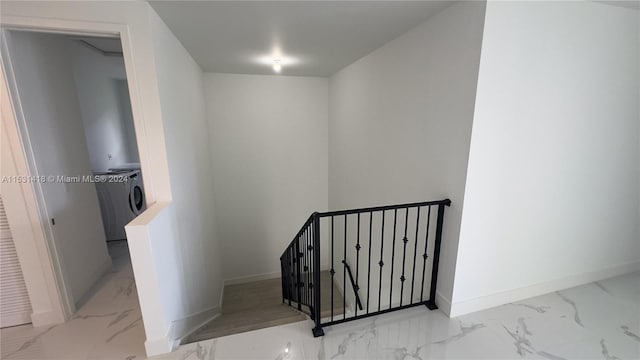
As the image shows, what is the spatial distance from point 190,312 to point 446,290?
7.72ft

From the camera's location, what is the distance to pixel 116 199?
3920mm

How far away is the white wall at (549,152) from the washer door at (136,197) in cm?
449

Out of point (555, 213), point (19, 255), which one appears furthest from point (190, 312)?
point (555, 213)

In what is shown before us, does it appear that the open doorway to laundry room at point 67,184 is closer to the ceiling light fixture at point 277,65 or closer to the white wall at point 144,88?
the white wall at point 144,88

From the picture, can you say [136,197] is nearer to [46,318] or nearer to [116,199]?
[116,199]

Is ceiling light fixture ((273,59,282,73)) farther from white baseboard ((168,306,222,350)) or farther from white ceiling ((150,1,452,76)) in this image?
white baseboard ((168,306,222,350))

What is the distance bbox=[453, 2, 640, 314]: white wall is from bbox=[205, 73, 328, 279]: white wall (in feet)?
10.2

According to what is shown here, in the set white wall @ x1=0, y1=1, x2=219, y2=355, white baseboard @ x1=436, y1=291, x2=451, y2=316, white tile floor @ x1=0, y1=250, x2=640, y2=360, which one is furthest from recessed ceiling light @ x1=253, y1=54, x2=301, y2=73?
white baseboard @ x1=436, y1=291, x2=451, y2=316

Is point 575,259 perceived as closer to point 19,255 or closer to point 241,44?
point 241,44

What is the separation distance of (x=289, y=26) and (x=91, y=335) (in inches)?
115

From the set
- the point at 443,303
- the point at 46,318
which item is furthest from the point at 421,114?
the point at 46,318

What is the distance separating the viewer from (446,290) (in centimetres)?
205

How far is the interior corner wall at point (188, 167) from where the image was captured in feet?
6.72

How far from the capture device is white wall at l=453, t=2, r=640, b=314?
1.72 metres
